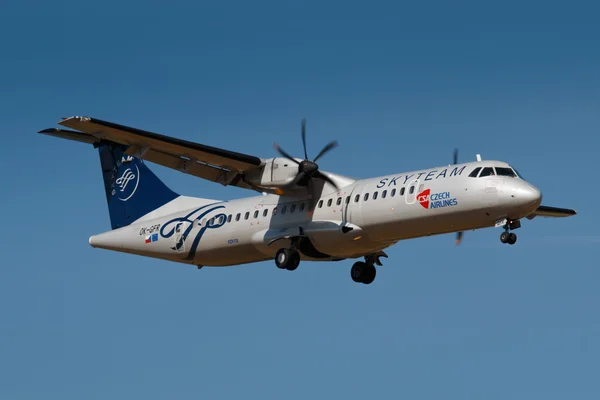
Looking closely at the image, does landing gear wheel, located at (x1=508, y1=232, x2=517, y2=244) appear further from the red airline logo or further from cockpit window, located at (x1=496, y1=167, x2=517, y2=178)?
the red airline logo

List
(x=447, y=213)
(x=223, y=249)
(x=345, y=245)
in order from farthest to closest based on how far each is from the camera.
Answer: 1. (x=223, y=249)
2. (x=345, y=245)
3. (x=447, y=213)

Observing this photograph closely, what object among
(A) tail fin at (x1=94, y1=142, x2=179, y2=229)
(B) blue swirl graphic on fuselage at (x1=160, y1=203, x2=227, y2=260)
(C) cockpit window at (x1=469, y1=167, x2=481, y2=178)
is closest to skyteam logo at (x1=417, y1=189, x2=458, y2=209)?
(C) cockpit window at (x1=469, y1=167, x2=481, y2=178)

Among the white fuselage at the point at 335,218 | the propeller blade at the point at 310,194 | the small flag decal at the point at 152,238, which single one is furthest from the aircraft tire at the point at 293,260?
the small flag decal at the point at 152,238

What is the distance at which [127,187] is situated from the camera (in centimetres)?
2798

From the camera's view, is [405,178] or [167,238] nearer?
[405,178]

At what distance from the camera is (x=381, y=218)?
22.2 metres

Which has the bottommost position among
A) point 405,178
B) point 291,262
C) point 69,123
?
point 291,262

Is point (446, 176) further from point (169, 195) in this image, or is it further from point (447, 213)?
point (169, 195)

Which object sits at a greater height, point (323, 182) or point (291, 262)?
point (323, 182)

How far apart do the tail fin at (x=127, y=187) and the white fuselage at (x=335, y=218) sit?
44 centimetres

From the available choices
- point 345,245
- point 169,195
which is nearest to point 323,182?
point 345,245

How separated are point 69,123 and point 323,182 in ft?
20.4

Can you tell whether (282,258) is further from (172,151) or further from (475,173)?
(475,173)

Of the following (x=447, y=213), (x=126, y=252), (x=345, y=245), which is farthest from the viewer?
(x=126, y=252)
